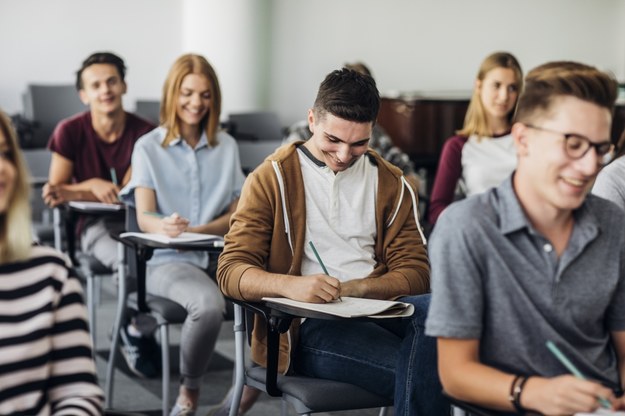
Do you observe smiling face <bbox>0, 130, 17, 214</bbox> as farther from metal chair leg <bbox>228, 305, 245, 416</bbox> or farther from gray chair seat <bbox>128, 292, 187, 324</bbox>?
gray chair seat <bbox>128, 292, 187, 324</bbox>

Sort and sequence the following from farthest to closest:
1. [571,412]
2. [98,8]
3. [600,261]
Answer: [98,8], [600,261], [571,412]

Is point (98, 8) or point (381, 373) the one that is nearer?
point (381, 373)

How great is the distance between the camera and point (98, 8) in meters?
8.88

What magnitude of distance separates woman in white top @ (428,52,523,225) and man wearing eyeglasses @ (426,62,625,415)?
2.25 metres

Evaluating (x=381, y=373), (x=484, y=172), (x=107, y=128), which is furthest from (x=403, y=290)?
(x=107, y=128)

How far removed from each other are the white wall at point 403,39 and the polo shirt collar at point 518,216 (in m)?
8.22

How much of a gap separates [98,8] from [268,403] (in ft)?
19.9

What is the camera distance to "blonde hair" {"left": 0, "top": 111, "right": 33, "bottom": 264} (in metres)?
1.57

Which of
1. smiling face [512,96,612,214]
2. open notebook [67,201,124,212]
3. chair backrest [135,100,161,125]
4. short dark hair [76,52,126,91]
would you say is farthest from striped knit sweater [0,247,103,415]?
chair backrest [135,100,161,125]

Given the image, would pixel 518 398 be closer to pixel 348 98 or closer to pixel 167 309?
pixel 348 98

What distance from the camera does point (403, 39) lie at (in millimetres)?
10148

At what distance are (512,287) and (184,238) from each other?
1632 mm

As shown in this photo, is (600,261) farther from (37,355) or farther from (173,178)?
(173,178)

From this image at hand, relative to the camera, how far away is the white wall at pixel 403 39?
9.99 m
